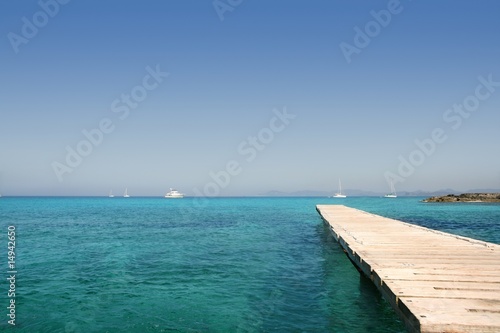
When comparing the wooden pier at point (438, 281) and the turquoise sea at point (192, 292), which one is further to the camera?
the turquoise sea at point (192, 292)

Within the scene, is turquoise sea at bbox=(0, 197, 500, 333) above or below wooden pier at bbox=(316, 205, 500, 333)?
below

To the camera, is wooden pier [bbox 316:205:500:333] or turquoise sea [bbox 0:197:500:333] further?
turquoise sea [bbox 0:197:500:333]

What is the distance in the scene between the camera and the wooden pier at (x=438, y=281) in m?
4.91

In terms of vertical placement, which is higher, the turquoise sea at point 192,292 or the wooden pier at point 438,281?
the wooden pier at point 438,281

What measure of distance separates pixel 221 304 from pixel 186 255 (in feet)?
27.6

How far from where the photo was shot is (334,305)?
9.97 metres

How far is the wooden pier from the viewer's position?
4.91 m

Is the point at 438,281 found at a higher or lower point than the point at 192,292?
higher

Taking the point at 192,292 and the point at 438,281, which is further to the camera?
the point at 192,292

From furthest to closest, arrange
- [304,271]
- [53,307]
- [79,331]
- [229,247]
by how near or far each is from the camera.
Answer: [229,247] → [304,271] → [53,307] → [79,331]

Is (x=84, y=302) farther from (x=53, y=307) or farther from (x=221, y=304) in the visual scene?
(x=221, y=304)

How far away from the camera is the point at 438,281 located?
714cm

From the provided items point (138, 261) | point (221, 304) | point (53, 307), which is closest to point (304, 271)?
point (221, 304)

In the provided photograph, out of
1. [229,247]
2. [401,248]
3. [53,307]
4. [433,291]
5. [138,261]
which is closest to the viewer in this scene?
[433,291]
